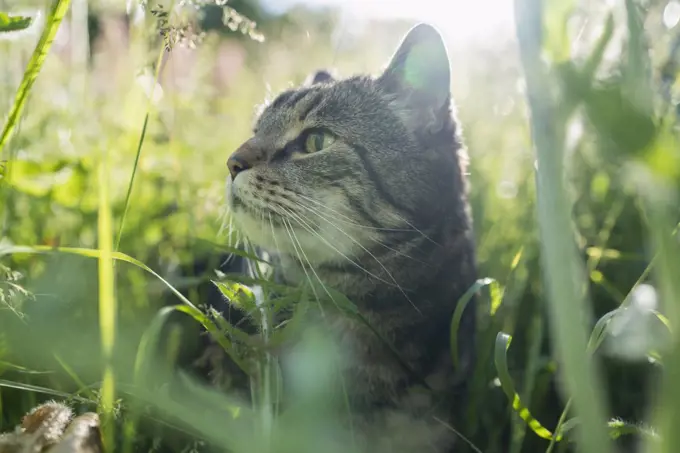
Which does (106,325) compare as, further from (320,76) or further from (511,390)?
(320,76)

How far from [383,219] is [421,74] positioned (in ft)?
1.29

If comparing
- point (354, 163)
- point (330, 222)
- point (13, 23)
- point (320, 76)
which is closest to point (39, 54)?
point (13, 23)

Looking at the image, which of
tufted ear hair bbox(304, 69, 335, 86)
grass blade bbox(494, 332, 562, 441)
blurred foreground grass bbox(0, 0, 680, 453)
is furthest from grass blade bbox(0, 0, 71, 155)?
tufted ear hair bbox(304, 69, 335, 86)

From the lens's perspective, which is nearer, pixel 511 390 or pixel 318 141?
pixel 511 390

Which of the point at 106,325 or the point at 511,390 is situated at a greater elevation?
the point at 106,325

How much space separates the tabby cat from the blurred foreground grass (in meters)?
0.12

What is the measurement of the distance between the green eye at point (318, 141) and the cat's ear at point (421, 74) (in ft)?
0.65

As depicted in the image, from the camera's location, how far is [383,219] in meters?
1.27

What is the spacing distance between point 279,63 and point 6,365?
1755mm

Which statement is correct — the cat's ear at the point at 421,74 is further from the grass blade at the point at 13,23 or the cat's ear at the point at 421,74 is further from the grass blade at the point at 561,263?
the grass blade at the point at 561,263

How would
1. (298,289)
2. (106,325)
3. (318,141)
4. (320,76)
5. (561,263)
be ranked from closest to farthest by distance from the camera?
(561,263) → (106,325) → (298,289) → (318,141) → (320,76)

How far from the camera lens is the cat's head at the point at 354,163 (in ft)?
3.99

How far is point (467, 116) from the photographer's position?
9.52ft

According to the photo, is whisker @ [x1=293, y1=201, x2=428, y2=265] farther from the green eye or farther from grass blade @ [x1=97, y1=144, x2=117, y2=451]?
grass blade @ [x1=97, y1=144, x2=117, y2=451]
